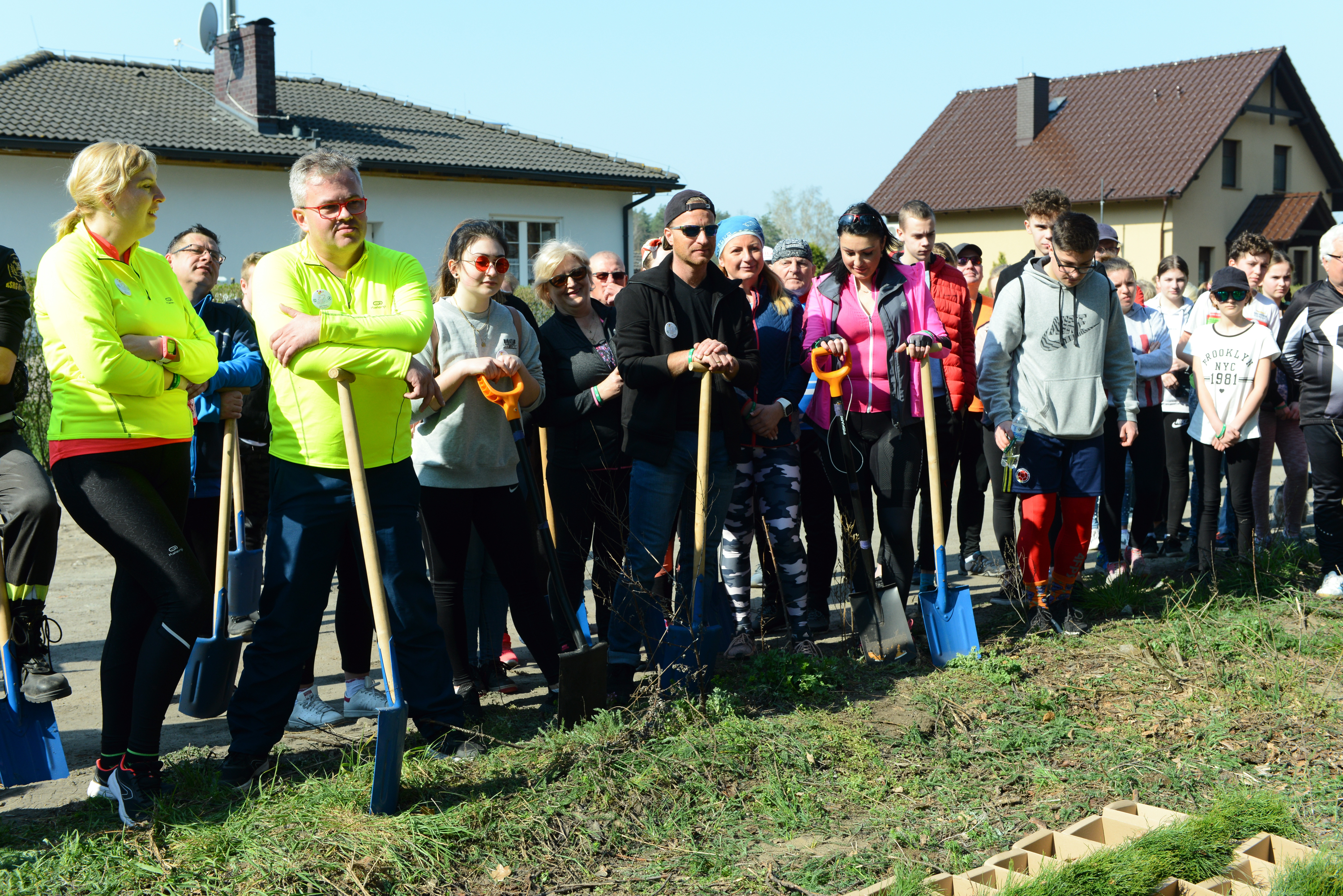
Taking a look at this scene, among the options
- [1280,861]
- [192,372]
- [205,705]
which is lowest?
[1280,861]

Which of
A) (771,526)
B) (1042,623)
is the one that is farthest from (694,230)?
(1042,623)

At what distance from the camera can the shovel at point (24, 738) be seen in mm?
3705

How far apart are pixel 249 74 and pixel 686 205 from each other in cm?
1988

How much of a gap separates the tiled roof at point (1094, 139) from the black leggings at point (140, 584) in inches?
1245

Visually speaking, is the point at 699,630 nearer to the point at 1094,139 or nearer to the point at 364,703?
the point at 364,703

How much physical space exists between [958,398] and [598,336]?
2.36 meters

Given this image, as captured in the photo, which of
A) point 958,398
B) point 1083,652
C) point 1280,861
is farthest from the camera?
point 958,398

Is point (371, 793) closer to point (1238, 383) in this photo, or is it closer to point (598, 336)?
point (598, 336)

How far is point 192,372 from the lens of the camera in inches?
150

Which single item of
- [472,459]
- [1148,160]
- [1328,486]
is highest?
[1148,160]

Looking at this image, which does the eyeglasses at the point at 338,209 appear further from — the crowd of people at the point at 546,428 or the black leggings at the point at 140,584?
the black leggings at the point at 140,584

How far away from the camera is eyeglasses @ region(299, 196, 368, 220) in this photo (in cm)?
380

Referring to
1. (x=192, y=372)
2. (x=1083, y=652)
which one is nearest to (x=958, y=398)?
(x=1083, y=652)

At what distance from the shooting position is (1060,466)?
5684 millimetres
